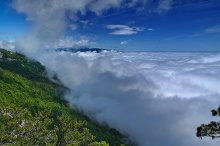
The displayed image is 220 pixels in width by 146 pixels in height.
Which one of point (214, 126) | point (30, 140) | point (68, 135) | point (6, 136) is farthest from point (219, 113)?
point (30, 140)

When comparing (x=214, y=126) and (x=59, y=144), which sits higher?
(x=59, y=144)

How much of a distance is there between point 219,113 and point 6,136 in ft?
210

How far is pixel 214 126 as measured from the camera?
154 ft

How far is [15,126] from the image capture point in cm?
9969

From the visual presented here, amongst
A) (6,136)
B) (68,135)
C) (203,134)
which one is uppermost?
(68,135)

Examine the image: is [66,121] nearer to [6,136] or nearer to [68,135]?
[68,135]

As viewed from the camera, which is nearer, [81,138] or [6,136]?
[6,136]

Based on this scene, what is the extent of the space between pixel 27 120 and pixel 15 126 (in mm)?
11827

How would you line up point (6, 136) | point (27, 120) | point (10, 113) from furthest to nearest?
point (27, 120), point (10, 113), point (6, 136)

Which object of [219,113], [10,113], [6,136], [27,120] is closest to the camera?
[219,113]

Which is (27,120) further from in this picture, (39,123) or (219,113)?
(219,113)

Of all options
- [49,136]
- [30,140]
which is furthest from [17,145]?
[49,136]

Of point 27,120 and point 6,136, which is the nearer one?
point 6,136

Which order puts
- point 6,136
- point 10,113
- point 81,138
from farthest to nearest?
point 81,138 → point 10,113 → point 6,136
